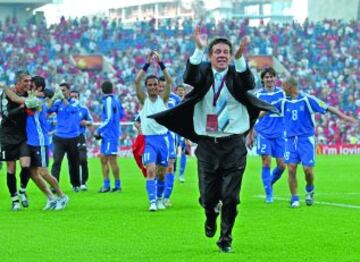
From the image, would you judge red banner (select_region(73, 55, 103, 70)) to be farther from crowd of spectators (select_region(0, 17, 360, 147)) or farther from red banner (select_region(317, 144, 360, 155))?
red banner (select_region(317, 144, 360, 155))

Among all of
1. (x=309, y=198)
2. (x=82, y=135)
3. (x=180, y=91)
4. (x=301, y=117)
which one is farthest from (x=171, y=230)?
(x=82, y=135)

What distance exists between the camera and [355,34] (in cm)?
6488

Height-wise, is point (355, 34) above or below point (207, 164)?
below

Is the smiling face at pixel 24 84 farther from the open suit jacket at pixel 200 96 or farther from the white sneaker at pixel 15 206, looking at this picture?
the open suit jacket at pixel 200 96

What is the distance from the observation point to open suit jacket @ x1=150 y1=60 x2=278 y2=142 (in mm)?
11469

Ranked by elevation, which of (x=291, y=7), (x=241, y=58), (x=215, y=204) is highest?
(x=241, y=58)

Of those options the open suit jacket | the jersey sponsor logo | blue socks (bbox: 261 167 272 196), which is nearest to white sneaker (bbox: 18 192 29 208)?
the jersey sponsor logo

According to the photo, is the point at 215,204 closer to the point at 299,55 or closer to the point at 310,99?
the point at 310,99

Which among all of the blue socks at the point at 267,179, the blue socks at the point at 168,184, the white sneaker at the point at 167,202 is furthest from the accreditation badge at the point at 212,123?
the blue socks at the point at 267,179

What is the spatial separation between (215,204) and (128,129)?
115 ft

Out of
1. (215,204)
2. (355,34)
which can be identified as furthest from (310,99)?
(355,34)

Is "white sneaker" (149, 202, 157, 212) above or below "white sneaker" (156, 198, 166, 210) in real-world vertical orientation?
above

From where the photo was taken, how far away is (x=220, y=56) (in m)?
11.5

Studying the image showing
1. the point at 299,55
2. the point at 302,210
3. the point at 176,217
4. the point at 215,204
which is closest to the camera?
the point at 215,204
